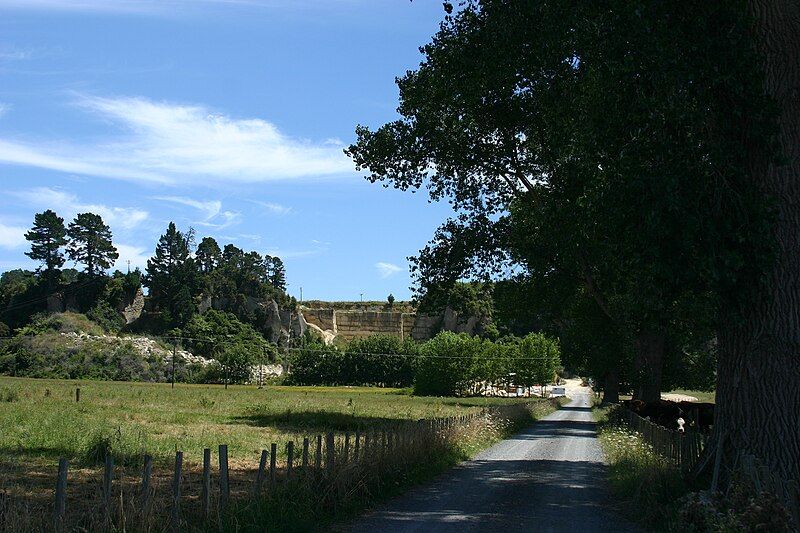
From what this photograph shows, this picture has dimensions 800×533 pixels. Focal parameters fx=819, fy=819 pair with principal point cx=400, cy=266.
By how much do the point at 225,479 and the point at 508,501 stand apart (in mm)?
6307

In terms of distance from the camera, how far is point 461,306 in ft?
113

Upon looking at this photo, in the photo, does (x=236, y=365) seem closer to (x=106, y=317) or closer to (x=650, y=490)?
(x=106, y=317)

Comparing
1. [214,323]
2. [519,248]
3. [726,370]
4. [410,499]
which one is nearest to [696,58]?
[726,370]

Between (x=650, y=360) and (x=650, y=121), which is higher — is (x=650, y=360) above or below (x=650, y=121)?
below

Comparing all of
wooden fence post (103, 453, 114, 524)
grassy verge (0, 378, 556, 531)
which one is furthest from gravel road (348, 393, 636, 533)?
wooden fence post (103, 453, 114, 524)

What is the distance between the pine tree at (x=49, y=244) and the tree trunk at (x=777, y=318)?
176688mm

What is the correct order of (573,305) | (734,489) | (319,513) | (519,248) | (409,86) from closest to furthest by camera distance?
(734,489) → (319,513) → (409,86) → (519,248) → (573,305)

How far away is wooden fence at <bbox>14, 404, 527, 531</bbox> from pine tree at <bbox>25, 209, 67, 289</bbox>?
167 m

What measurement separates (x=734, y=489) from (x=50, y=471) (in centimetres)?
1441

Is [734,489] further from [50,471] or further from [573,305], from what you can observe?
[573,305]

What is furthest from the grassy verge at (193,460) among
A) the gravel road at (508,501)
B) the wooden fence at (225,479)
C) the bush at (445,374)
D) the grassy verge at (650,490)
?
the bush at (445,374)

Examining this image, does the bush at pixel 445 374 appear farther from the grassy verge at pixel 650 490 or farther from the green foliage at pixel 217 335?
the grassy verge at pixel 650 490

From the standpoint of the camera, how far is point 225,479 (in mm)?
11117

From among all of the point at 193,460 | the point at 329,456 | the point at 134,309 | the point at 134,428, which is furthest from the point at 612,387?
the point at 134,309
